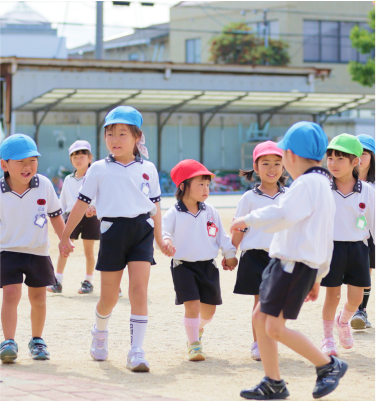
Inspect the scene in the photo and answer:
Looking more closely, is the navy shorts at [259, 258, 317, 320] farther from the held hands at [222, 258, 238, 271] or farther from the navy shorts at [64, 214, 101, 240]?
the navy shorts at [64, 214, 101, 240]

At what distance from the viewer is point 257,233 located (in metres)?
4.95

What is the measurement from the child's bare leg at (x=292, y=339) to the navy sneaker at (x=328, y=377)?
33 mm

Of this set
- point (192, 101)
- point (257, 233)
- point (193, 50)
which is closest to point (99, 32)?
point (192, 101)

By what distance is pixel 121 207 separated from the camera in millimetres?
4566

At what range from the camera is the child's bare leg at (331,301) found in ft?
16.4

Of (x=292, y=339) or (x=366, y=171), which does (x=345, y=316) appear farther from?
(x=292, y=339)

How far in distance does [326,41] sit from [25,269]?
3884 cm

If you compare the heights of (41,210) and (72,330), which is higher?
(41,210)

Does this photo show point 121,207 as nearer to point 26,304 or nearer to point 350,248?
point 350,248

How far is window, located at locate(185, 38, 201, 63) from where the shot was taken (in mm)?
43816

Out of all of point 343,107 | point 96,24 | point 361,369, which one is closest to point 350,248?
point 361,369

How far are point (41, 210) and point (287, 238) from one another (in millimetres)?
1981

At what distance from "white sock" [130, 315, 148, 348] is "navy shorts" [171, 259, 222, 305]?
42cm

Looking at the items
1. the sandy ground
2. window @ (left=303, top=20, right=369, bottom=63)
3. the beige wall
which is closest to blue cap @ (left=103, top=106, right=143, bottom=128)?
the sandy ground
